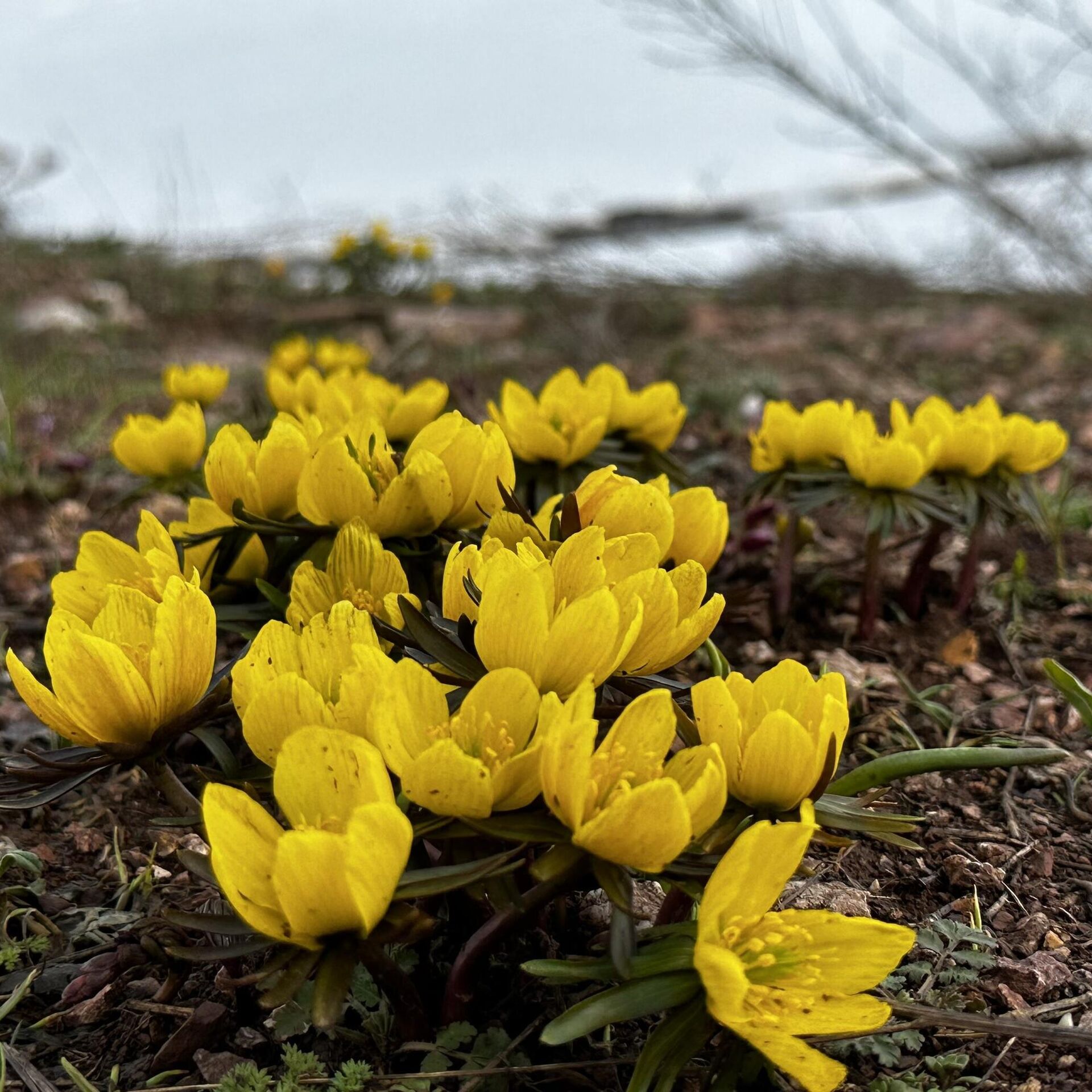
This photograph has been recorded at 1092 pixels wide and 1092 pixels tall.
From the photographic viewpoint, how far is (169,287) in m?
8.23

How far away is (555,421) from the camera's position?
1802 mm

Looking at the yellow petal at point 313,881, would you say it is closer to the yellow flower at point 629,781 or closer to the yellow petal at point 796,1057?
the yellow flower at point 629,781

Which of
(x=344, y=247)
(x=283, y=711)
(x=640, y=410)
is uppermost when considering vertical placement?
(x=283, y=711)

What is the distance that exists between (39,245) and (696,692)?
393 inches

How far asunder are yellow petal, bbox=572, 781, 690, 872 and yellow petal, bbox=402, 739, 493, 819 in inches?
3.4

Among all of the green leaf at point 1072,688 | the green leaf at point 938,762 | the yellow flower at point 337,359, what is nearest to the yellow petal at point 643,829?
the green leaf at point 938,762

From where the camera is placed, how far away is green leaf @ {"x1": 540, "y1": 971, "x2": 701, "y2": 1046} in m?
0.90

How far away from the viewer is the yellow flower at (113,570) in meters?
1.27

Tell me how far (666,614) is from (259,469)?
0.62 meters

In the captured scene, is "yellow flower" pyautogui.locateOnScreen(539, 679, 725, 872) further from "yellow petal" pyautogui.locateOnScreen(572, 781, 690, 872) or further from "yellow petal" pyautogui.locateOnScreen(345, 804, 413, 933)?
"yellow petal" pyautogui.locateOnScreen(345, 804, 413, 933)

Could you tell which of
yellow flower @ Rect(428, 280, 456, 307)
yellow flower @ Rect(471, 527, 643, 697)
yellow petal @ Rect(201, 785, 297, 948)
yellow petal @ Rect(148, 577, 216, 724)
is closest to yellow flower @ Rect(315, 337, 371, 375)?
yellow petal @ Rect(148, 577, 216, 724)

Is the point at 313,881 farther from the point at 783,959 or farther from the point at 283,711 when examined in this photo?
the point at 783,959

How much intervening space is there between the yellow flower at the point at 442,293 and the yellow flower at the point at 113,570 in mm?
6136

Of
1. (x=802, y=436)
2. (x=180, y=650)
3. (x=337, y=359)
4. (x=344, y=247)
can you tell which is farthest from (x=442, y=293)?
(x=180, y=650)
